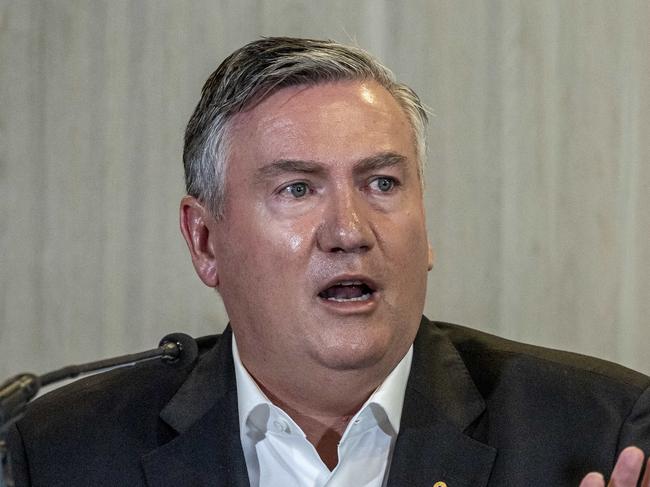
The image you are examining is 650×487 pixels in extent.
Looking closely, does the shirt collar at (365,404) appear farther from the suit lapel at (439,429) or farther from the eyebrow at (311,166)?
the eyebrow at (311,166)

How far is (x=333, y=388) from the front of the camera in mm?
2176

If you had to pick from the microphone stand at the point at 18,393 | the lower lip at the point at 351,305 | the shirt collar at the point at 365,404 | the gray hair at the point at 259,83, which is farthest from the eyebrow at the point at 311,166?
the microphone stand at the point at 18,393

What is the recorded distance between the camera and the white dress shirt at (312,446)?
2166 millimetres

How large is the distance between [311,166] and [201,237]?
394mm

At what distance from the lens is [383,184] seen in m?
2.20

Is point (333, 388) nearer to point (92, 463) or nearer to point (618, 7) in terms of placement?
point (92, 463)

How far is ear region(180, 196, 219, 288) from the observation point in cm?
238

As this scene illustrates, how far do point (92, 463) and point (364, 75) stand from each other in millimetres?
958

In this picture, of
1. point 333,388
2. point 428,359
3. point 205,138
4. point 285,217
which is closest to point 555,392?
point 428,359

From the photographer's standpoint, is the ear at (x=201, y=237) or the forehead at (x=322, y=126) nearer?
the forehead at (x=322, y=126)

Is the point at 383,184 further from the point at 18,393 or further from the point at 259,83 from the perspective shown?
the point at 18,393

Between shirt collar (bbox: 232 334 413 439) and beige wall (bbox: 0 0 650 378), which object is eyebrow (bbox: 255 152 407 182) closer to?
shirt collar (bbox: 232 334 413 439)

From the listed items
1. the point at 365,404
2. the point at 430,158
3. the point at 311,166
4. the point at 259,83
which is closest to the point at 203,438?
the point at 365,404

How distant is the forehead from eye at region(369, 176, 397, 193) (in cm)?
6
